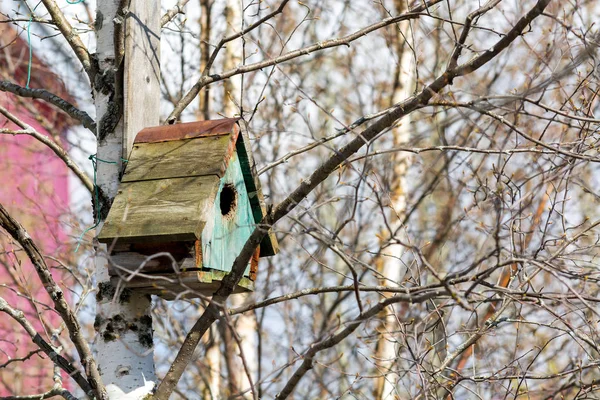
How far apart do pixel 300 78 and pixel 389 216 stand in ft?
5.75

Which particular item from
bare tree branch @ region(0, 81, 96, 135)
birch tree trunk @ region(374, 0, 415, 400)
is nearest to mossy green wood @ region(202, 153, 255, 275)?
bare tree branch @ region(0, 81, 96, 135)

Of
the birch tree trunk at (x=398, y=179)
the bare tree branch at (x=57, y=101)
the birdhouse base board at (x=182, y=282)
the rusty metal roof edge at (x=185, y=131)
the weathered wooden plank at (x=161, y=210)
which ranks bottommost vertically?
the birdhouse base board at (x=182, y=282)

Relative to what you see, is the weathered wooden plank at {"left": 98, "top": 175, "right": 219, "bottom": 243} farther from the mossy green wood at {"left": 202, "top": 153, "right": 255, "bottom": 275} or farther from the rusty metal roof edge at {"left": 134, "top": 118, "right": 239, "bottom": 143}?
the rusty metal roof edge at {"left": 134, "top": 118, "right": 239, "bottom": 143}

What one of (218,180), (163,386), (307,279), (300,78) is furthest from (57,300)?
(300,78)

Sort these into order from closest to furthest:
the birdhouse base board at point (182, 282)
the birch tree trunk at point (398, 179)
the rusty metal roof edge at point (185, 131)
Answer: the birdhouse base board at point (182, 282)
the rusty metal roof edge at point (185, 131)
the birch tree trunk at point (398, 179)

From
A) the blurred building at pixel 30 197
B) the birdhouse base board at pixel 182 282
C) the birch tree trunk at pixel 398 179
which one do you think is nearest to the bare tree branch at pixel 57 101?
the birdhouse base board at pixel 182 282

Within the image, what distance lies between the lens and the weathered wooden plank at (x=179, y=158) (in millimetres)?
3285

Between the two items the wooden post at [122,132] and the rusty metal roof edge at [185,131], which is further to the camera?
the rusty metal roof edge at [185,131]

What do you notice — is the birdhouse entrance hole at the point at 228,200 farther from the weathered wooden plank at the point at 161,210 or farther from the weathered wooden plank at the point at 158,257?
the weathered wooden plank at the point at 158,257

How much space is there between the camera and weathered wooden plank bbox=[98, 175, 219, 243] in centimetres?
307

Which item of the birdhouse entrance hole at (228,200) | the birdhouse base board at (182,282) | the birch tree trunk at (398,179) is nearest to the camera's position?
the birdhouse base board at (182,282)

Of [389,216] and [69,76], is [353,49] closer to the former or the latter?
[389,216]

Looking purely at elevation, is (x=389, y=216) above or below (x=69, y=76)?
below

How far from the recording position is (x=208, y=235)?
10.5ft
